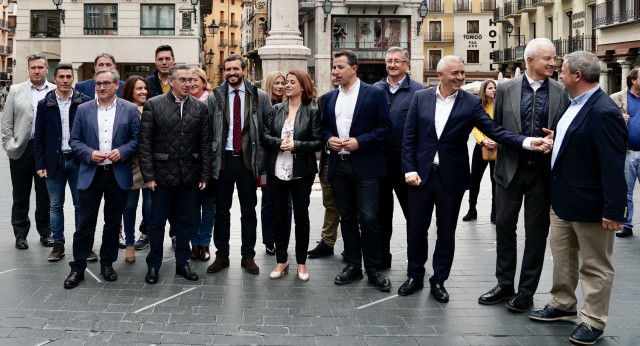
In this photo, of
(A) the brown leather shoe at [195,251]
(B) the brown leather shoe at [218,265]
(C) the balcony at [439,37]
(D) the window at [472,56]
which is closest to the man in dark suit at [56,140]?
(A) the brown leather shoe at [195,251]

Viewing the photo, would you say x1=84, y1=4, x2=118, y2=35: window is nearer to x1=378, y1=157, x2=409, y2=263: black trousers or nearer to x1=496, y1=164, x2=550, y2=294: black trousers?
x1=378, y1=157, x2=409, y2=263: black trousers

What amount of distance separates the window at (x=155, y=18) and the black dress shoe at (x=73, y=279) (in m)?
32.9

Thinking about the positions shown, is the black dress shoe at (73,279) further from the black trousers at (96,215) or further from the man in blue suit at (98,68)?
the man in blue suit at (98,68)

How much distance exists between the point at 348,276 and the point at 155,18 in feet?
110

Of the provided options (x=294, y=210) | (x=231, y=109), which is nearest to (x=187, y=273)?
(x=294, y=210)

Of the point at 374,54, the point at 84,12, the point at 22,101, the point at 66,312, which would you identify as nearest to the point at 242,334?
the point at 66,312

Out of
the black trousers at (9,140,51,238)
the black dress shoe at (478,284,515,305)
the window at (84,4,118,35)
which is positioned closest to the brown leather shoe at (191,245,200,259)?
the black trousers at (9,140,51,238)

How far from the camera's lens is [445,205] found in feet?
21.5

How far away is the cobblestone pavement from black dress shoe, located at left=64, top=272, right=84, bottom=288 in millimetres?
87

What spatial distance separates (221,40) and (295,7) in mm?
85947

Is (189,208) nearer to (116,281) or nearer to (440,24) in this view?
(116,281)

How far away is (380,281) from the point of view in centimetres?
675

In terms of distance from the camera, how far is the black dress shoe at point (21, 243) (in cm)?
839

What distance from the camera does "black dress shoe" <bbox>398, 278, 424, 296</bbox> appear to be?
6.61m
